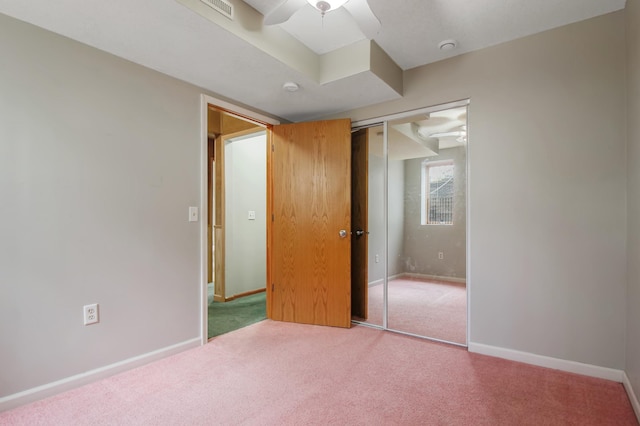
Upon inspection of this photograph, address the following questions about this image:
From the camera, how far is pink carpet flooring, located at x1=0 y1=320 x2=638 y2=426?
5.63 feet

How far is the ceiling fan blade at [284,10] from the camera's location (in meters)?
1.63

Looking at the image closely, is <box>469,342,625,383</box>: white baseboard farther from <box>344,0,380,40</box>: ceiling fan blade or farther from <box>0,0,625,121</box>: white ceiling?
<box>344,0,380,40</box>: ceiling fan blade

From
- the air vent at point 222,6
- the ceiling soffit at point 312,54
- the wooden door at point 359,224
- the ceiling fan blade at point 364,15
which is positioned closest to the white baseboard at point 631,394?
the wooden door at point 359,224

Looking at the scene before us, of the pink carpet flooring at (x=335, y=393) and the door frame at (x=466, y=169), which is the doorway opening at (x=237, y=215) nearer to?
the door frame at (x=466, y=169)

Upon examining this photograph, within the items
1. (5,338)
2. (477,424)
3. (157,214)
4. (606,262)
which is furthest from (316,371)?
(606,262)

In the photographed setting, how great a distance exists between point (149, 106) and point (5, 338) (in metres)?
1.69

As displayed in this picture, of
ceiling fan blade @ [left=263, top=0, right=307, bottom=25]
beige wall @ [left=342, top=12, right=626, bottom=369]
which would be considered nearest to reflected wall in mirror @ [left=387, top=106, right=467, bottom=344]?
beige wall @ [left=342, top=12, right=626, bottom=369]

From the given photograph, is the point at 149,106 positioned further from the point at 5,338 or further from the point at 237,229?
the point at 237,229

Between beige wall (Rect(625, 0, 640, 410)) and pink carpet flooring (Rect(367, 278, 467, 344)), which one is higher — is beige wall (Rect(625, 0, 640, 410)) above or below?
above

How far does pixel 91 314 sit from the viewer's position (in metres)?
2.10

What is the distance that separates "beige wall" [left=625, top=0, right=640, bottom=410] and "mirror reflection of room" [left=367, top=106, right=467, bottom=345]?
1016 mm

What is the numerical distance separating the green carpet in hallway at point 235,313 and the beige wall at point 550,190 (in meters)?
2.18

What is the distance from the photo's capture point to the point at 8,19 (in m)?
1.79

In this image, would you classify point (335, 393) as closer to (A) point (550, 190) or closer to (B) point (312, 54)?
(A) point (550, 190)
